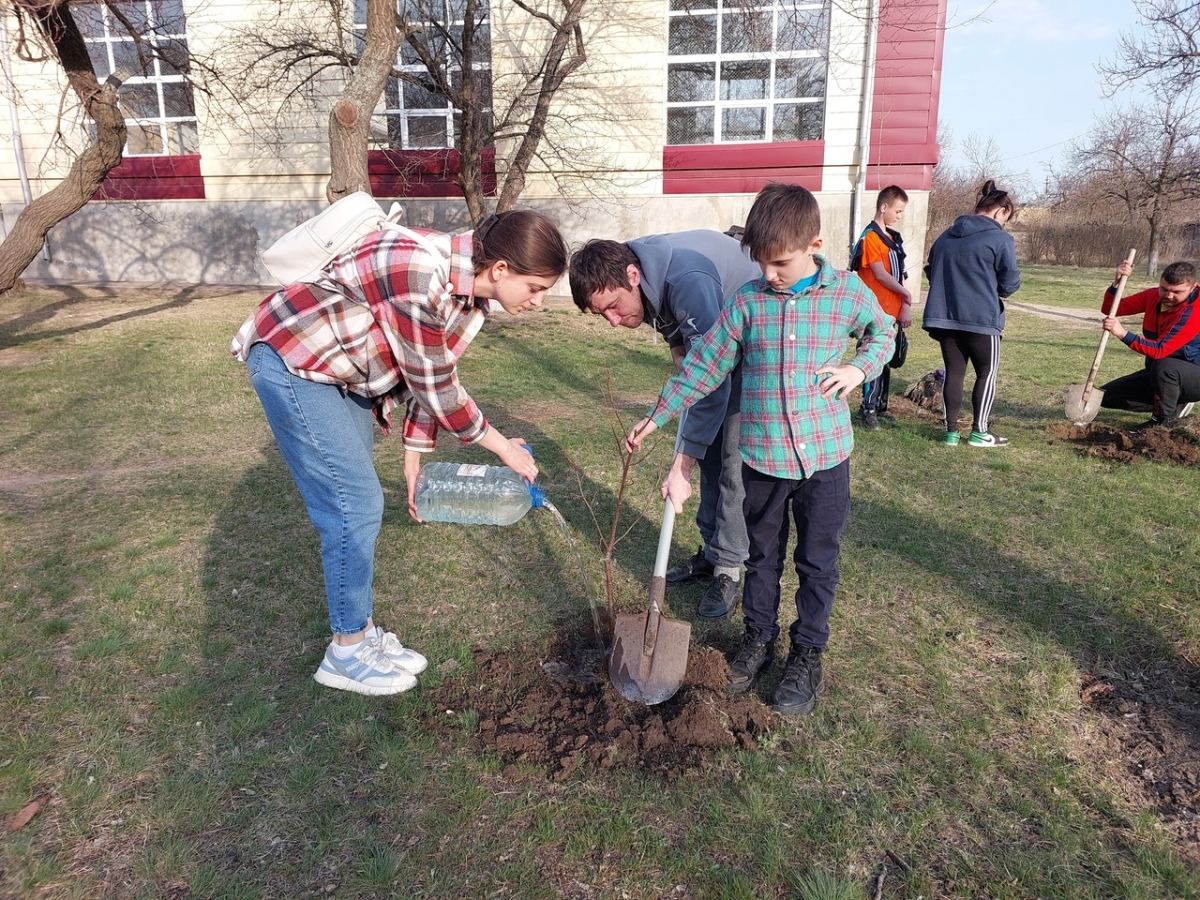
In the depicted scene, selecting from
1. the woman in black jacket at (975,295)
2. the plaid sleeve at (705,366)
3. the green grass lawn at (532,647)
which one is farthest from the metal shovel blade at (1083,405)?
the plaid sleeve at (705,366)

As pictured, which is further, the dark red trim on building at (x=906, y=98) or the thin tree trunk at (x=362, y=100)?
the dark red trim on building at (x=906, y=98)

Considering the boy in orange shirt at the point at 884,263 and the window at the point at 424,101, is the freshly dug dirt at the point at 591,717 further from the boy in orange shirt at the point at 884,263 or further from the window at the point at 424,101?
the window at the point at 424,101

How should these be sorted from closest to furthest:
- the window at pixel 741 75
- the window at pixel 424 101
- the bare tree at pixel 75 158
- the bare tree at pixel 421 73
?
the bare tree at pixel 421 73 < the bare tree at pixel 75 158 < the window at pixel 741 75 < the window at pixel 424 101

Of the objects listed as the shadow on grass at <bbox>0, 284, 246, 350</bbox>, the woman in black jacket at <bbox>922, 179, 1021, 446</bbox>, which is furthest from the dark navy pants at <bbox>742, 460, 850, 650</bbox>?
the shadow on grass at <bbox>0, 284, 246, 350</bbox>

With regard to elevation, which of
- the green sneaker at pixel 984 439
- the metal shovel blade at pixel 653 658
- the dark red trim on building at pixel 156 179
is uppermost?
the dark red trim on building at pixel 156 179

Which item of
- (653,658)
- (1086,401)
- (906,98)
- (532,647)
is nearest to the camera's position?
(653,658)

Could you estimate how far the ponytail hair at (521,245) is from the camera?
90.7 inches

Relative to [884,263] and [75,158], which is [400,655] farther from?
[75,158]

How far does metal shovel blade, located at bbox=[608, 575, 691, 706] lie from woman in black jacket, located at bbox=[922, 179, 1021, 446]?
12.8 ft

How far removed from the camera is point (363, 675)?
2.90 meters

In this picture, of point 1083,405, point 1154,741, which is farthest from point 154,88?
point 1154,741

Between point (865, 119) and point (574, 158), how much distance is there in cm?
489

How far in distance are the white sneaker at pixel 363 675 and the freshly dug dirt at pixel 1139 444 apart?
203 inches

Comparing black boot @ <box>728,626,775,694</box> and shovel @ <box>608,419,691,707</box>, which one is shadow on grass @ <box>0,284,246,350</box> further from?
black boot @ <box>728,626,775,694</box>
